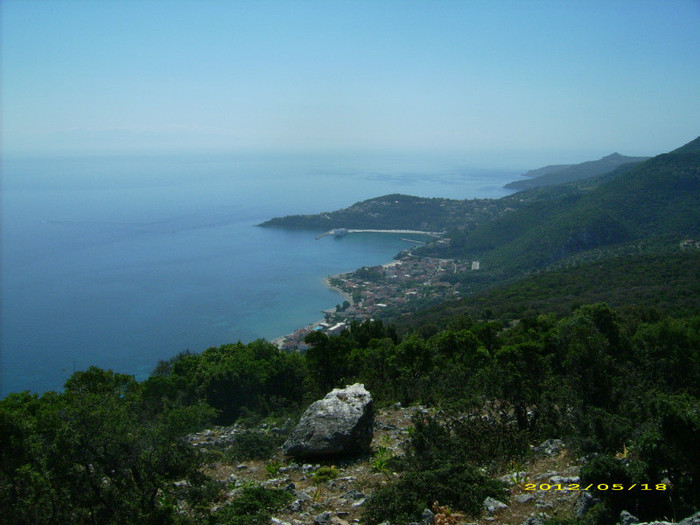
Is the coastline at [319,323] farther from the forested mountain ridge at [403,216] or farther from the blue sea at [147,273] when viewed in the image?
the forested mountain ridge at [403,216]

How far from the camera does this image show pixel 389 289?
5909cm

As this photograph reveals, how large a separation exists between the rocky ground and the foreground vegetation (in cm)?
25

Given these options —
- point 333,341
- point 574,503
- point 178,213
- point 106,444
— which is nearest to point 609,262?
point 333,341

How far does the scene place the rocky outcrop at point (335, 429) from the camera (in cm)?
853

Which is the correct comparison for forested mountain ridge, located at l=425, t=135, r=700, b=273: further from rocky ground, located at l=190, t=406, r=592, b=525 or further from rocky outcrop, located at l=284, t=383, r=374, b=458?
rocky outcrop, located at l=284, t=383, r=374, b=458

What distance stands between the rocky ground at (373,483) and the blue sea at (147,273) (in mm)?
8933

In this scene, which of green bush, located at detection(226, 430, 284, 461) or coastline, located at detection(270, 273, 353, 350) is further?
coastline, located at detection(270, 273, 353, 350)

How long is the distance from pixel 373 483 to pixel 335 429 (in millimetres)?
1433

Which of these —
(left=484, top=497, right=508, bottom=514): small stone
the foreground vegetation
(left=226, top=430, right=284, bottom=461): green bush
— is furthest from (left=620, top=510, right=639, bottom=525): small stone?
(left=226, top=430, right=284, bottom=461): green bush

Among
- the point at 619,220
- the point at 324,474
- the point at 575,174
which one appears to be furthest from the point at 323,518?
the point at 575,174

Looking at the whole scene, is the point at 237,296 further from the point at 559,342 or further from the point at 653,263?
the point at 559,342

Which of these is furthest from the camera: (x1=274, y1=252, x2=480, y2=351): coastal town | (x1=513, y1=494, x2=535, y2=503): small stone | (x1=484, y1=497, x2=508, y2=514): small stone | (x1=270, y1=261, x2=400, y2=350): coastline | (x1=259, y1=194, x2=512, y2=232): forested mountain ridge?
(x1=259, y1=194, x2=512, y2=232): forested mountain ridge

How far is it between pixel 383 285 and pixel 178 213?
68989 mm

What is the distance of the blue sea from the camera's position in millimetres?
43094
